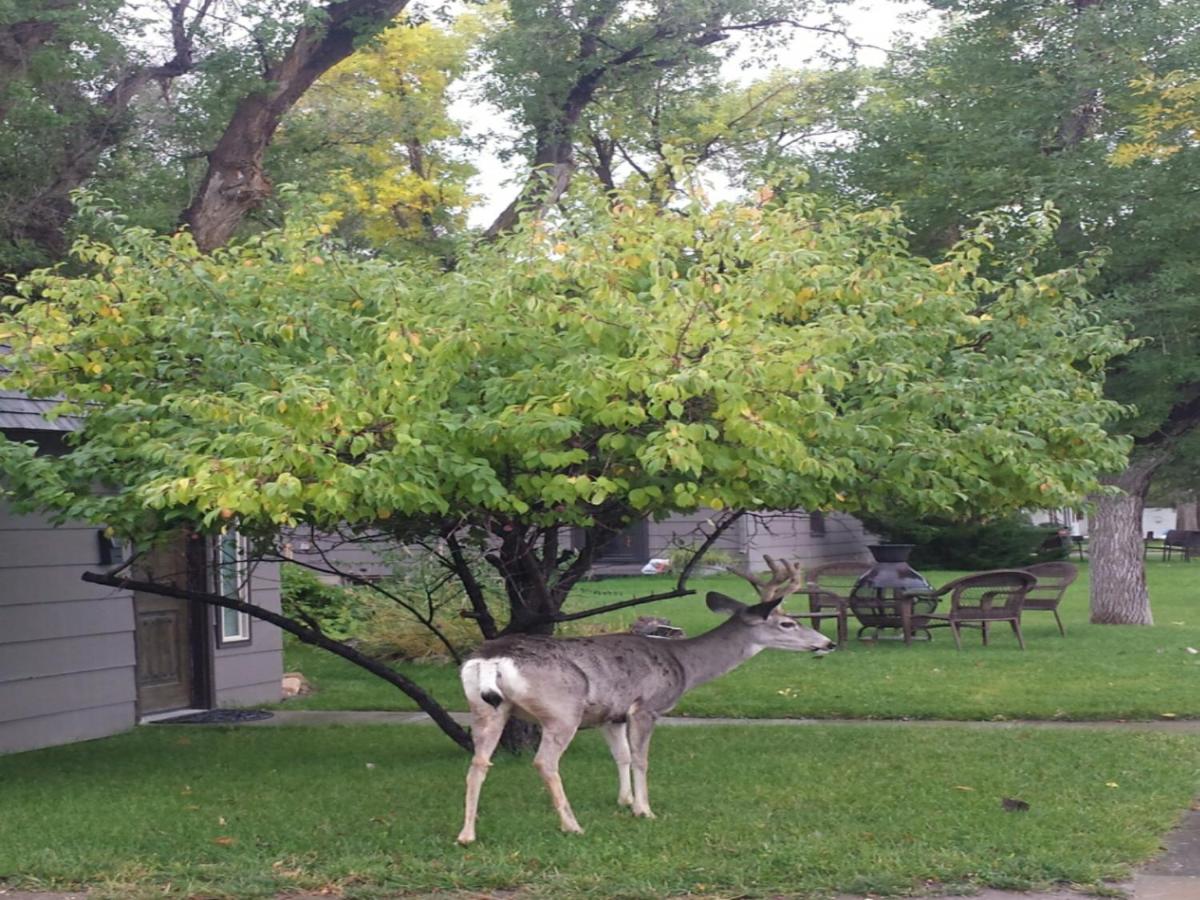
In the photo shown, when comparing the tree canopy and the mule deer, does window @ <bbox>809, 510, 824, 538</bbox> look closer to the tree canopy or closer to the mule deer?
the tree canopy

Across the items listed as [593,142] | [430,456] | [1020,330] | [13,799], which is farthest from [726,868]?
[593,142]

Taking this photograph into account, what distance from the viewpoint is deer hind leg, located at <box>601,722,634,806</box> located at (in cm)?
862

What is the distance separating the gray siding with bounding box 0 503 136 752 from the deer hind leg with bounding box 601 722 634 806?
207 inches

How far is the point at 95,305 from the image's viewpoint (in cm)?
850

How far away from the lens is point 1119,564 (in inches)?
809

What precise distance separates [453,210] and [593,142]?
3811mm

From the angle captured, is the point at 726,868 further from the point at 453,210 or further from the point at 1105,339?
the point at 453,210

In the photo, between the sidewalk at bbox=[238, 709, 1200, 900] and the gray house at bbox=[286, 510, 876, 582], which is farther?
the gray house at bbox=[286, 510, 876, 582]

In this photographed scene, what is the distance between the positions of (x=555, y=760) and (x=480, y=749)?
1.37 feet

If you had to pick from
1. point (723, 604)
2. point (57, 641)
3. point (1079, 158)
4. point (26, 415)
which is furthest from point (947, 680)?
point (26, 415)

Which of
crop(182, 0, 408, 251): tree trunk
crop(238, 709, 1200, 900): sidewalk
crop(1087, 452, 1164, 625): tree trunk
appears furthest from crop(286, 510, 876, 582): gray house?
crop(238, 709, 1200, 900): sidewalk

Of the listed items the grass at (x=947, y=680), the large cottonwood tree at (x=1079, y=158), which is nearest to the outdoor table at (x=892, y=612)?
the grass at (x=947, y=680)

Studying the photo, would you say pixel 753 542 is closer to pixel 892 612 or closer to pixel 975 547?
pixel 975 547

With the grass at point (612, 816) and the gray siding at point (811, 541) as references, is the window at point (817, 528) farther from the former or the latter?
the grass at point (612, 816)
